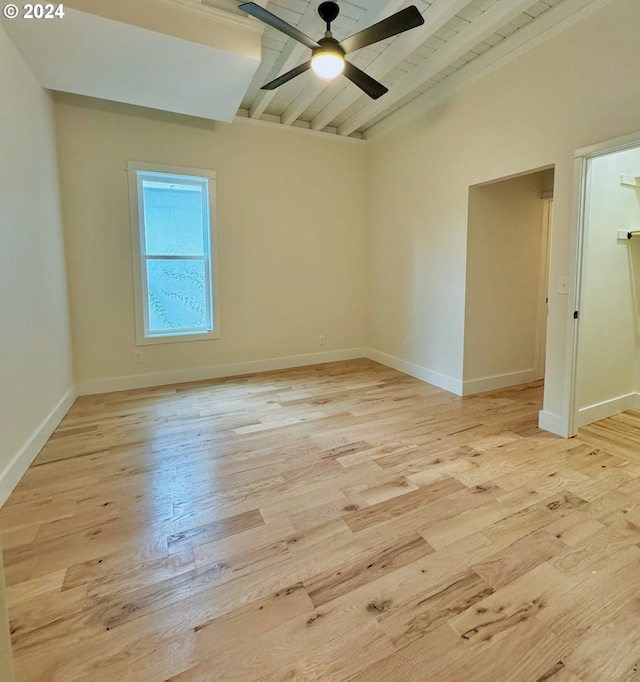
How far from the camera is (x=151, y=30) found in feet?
7.96

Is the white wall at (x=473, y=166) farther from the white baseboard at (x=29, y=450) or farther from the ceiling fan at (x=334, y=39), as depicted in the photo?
the white baseboard at (x=29, y=450)

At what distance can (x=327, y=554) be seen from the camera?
166 centimetres

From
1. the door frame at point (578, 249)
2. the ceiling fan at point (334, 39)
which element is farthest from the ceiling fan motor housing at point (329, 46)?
the door frame at point (578, 249)

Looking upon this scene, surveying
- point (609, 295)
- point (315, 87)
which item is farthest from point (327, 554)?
point (315, 87)

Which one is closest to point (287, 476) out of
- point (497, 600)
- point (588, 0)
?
point (497, 600)

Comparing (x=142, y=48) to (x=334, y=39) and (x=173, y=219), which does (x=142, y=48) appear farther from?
(x=173, y=219)

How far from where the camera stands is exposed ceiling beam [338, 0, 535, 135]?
100 inches

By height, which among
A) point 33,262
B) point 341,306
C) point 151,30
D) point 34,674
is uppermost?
point 151,30

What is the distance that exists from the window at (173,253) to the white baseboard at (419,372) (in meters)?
2.21

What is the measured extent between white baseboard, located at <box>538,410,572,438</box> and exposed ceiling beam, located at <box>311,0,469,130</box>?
119 inches

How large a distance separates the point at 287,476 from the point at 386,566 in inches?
34.8

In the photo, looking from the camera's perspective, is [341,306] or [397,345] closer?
[397,345]

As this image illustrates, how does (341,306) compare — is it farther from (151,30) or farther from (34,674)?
(34,674)

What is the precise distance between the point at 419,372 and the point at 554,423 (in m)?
1.64
